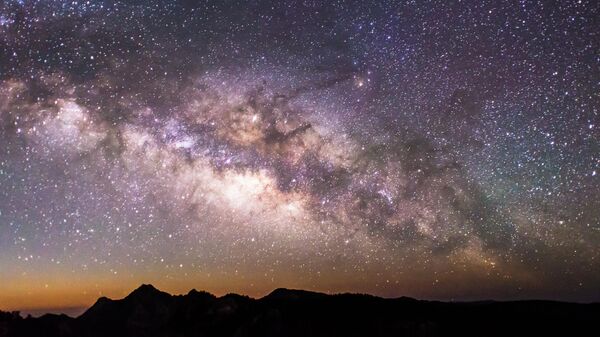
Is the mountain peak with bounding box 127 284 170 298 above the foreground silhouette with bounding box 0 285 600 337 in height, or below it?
above

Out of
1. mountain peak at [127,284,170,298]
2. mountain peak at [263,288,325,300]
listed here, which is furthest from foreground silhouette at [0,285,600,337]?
mountain peak at [263,288,325,300]

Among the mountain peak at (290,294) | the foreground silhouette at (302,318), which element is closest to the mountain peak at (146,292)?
the foreground silhouette at (302,318)

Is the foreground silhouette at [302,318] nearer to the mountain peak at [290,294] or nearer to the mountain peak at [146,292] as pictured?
the mountain peak at [146,292]

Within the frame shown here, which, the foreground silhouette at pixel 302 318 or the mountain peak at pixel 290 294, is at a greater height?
the mountain peak at pixel 290 294

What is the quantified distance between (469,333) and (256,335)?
25732 mm

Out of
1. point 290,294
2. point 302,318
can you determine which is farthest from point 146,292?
point 302,318

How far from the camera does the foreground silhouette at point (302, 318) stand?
50.9 metres

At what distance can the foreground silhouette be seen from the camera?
50.9m

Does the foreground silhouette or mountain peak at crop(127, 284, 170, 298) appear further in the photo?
mountain peak at crop(127, 284, 170, 298)

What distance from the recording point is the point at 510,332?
49344mm

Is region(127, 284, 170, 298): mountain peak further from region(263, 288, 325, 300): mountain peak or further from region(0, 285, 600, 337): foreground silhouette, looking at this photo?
region(263, 288, 325, 300): mountain peak

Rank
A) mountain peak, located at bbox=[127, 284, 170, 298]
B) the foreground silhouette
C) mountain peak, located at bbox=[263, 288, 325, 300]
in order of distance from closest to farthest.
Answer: the foreground silhouette
mountain peak, located at bbox=[263, 288, 325, 300]
mountain peak, located at bbox=[127, 284, 170, 298]

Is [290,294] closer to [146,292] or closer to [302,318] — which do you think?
[302,318]

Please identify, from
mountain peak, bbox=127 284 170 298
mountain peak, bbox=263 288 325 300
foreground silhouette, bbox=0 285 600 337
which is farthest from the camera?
mountain peak, bbox=127 284 170 298
